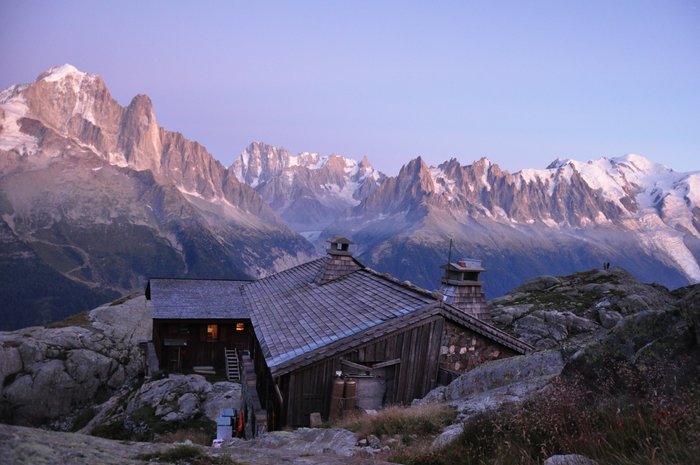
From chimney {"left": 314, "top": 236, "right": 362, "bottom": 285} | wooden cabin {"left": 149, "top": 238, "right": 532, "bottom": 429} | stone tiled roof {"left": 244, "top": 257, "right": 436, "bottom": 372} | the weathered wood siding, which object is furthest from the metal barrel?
the weathered wood siding

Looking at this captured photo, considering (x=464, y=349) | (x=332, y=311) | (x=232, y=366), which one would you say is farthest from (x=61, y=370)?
(x=464, y=349)

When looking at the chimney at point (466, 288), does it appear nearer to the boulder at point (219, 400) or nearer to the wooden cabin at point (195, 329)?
the boulder at point (219, 400)

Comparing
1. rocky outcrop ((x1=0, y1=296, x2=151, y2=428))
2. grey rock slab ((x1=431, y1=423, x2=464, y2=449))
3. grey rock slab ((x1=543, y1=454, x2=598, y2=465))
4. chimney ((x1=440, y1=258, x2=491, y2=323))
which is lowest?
rocky outcrop ((x1=0, y1=296, x2=151, y2=428))

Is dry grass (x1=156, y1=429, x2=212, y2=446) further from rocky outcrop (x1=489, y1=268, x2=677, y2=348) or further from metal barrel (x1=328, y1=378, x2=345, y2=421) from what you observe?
rocky outcrop (x1=489, y1=268, x2=677, y2=348)

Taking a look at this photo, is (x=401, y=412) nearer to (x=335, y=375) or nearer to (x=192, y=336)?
(x=335, y=375)

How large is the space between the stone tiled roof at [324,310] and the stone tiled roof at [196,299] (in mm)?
12484

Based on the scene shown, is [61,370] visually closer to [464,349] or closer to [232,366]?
[232,366]

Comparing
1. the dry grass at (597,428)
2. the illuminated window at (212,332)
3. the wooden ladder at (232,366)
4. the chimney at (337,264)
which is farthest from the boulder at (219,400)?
the dry grass at (597,428)

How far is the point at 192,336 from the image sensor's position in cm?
3944

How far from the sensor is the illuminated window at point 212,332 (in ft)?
130

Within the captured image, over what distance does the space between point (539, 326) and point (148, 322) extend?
44.7 metres

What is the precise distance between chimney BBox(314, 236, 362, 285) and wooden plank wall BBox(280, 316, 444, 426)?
11.1m

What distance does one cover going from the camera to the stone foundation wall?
16703mm

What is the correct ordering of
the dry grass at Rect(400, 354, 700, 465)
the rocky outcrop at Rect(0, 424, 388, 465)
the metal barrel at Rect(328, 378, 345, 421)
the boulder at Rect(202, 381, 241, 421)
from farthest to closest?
the boulder at Rect(202, 381, 241, 421)
the metal barrel at Rect(328, 378, 345, 421)
the rocky outcrop at Rect(0, 424, 388, 465)
the dry grass at Rect(400, 354, 700, 465)
